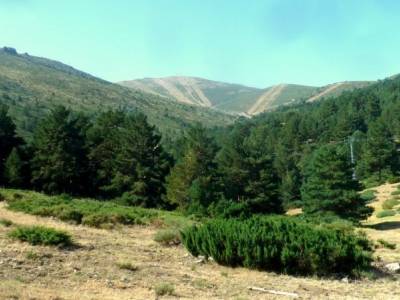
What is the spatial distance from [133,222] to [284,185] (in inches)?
1964

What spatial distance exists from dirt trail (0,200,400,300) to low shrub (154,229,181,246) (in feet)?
4.71

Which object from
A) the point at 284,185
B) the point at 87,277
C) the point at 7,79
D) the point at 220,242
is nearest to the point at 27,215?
the point at 220,242

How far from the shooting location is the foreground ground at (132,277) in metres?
11.4

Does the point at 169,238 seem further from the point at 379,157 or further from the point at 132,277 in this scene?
the point at 379,157

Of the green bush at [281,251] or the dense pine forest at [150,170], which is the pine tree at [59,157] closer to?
the dense pine forest at [150,170]

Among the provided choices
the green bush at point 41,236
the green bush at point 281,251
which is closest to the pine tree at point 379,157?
the green bush at point 281,251

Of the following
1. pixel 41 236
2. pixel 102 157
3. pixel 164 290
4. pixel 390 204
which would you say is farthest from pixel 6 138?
pixel 164 290

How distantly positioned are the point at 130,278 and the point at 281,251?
5573mm

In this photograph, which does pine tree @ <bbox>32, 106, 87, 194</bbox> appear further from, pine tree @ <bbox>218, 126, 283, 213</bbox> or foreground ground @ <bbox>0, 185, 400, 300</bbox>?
foreground ground @ <bbox>0, 185, 400, 300</bbox>

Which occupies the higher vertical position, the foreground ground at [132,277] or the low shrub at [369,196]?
the foreground ground at [132,277]

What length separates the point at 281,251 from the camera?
1666 cm

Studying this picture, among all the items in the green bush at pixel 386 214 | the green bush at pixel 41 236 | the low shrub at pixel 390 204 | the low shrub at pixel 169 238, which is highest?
the green bush at pixel 41 236

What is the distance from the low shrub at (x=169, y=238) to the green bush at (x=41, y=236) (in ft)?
15.5

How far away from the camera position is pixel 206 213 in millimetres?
36875
